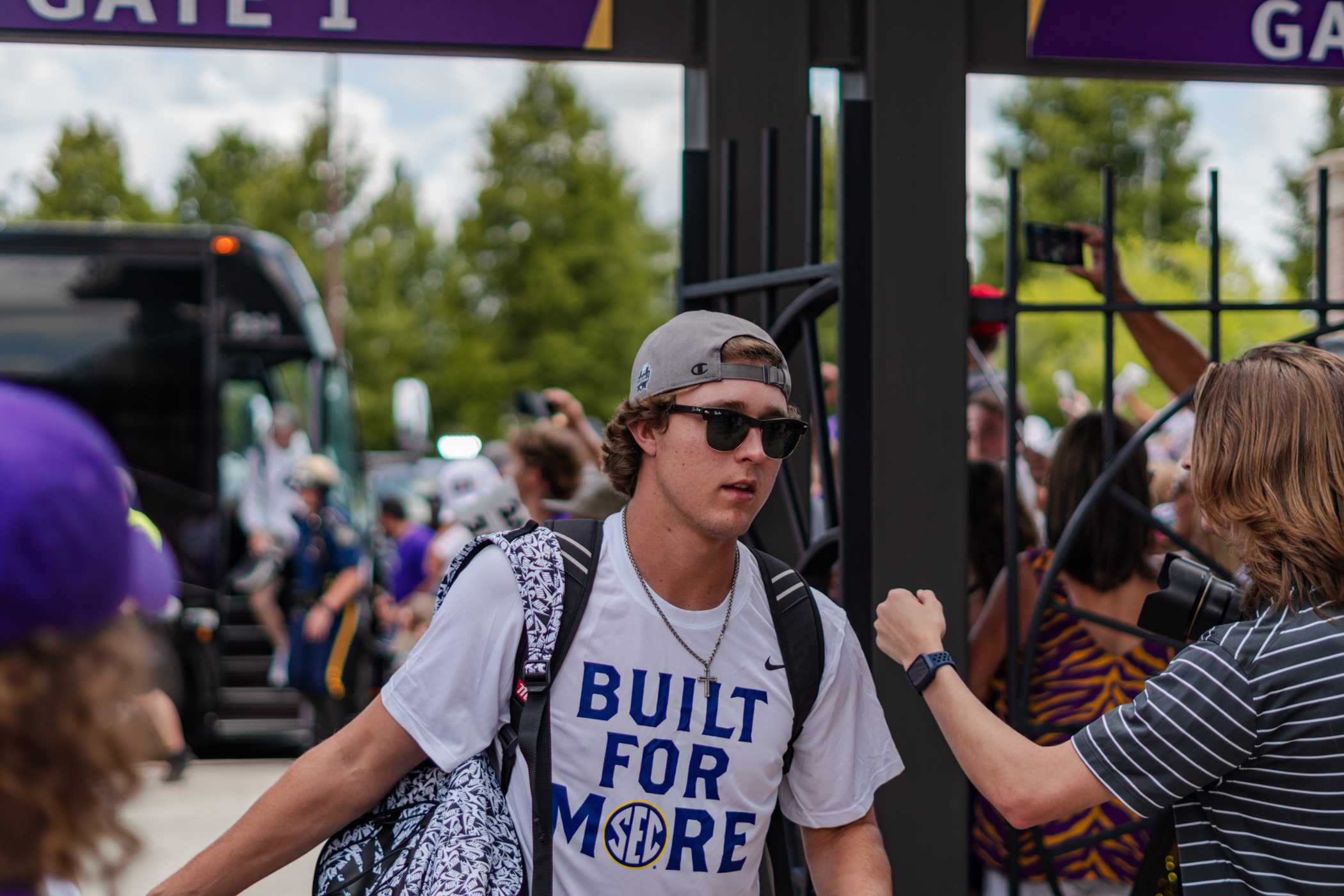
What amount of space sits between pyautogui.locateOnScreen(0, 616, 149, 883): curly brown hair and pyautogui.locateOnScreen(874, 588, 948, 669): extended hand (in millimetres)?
1617

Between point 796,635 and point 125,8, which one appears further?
point 125,8

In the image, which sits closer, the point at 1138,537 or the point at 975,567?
the point at 1138,537

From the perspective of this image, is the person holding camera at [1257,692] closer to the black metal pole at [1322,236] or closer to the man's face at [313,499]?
the black metal pole at [1322,236]

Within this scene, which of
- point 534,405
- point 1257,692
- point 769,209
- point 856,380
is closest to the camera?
point 1257,692

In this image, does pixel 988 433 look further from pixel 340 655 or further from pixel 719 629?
pixel 340 655

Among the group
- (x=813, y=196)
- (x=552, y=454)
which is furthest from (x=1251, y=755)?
(x=552, y=454)

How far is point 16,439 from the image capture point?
3.63 feet

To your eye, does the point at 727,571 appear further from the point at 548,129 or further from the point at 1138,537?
the point at 548,129

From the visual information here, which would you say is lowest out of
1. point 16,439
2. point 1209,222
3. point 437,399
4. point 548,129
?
point 437,399

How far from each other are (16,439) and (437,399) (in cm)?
4022

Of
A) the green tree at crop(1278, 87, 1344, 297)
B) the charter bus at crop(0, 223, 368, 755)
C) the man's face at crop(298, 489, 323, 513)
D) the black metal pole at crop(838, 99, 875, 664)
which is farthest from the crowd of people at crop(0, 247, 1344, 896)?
the green tree at crop(1278, 87, 1344, 297)

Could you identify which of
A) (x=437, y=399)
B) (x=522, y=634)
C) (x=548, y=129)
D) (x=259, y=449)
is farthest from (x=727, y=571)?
(x=548, y=129)

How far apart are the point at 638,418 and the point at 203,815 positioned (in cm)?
693

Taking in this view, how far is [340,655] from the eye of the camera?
952cm
